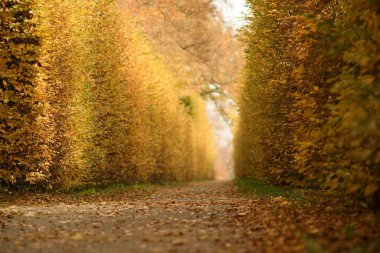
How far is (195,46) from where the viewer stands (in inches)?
1284

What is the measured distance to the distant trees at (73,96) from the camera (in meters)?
12.9

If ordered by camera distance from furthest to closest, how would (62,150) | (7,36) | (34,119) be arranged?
(62,150) → (34,119) → (7,36)

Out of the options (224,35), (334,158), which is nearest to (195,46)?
(224,35)

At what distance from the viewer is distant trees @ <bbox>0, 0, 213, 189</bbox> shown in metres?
12.9

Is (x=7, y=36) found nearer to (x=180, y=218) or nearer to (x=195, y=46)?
(x=180, y=218)

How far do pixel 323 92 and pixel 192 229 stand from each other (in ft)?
12.6

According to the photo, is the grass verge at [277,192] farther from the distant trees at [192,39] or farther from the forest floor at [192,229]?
the distant trees at [192,39]

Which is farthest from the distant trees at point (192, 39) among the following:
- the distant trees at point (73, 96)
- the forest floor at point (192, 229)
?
the forest floor at point (192, 229)

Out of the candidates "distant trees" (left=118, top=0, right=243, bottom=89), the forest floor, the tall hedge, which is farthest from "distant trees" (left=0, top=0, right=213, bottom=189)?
"distant trees" (left=118, top=0, right=243, bottom=89)

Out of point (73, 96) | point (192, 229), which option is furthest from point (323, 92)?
point (73, 96)

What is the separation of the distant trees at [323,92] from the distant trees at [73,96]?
16.9 ft

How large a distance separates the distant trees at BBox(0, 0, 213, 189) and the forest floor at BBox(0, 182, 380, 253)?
266 cm

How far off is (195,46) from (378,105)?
26.8 m

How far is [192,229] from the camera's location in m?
7.75
